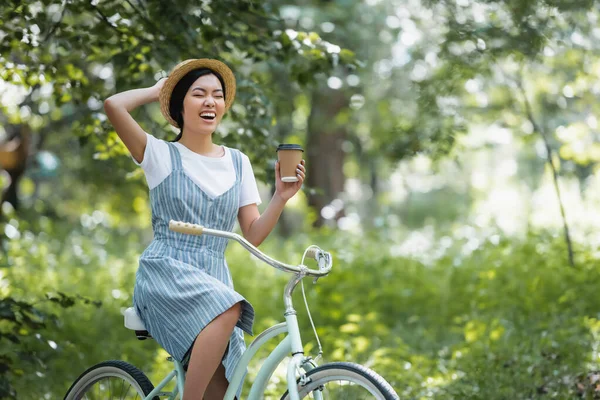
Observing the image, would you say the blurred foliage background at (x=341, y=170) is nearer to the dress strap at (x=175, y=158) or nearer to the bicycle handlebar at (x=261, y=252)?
the dress strap at (x=175, y=158)

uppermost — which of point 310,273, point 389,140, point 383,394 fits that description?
point 389,140

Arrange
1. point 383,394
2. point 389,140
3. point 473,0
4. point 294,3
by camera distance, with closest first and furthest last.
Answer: point 383,394 → point 473,0 → point 389,140 → point 294,3

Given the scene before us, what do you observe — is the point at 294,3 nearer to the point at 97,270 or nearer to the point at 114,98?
the point at 97,270

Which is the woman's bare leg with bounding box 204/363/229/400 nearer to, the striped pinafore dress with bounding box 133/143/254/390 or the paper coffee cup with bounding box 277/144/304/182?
the striped pinafore dress with bounding box 133/143/254/390

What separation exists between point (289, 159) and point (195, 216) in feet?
1.43

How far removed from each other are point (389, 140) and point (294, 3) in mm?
4050

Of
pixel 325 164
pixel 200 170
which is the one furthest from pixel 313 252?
pixel 325 164

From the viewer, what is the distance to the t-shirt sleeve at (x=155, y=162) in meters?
2.94

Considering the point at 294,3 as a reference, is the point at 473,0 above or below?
below

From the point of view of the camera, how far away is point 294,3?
10.7 metres

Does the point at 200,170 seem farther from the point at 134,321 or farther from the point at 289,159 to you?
the point at 134,321

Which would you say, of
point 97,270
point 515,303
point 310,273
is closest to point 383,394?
point 310,273

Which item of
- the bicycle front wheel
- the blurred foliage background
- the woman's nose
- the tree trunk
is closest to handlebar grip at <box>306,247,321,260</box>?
the bicycle front wheel

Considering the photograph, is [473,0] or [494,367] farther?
[473,0]
